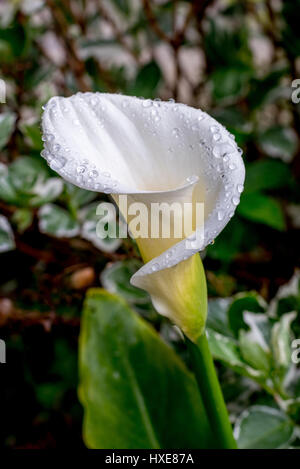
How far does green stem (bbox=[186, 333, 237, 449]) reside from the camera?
350mm

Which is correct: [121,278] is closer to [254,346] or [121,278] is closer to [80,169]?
[254,346]

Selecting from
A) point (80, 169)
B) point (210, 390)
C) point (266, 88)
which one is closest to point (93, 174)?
point (80, 169)

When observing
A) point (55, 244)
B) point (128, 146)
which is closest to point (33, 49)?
point (55, 244)

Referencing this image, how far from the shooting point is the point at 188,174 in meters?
0.33

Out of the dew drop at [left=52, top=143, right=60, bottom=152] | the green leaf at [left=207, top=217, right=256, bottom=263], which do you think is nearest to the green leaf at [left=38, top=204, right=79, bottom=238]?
the green leaf at [left=207, top=217, right=256, bottom=263]

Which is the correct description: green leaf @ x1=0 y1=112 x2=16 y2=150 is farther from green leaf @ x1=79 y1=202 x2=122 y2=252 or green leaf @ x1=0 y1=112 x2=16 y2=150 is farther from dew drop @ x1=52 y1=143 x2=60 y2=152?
dew drop @ x1=52 y1=143 x2=60 y2=152

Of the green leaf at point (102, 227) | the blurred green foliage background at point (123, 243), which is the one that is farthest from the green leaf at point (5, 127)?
the green leaf at point (102, 227)

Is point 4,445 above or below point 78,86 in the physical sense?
below

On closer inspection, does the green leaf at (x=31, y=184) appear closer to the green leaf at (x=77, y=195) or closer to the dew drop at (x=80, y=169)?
the green leaf at (x=77, y=195)

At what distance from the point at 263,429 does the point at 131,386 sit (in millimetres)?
134

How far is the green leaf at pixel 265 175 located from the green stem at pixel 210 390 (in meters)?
0.34

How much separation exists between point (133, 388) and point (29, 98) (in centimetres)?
54

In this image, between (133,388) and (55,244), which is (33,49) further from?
(133,388)

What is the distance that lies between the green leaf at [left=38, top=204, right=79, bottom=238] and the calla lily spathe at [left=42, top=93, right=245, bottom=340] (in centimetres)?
23
